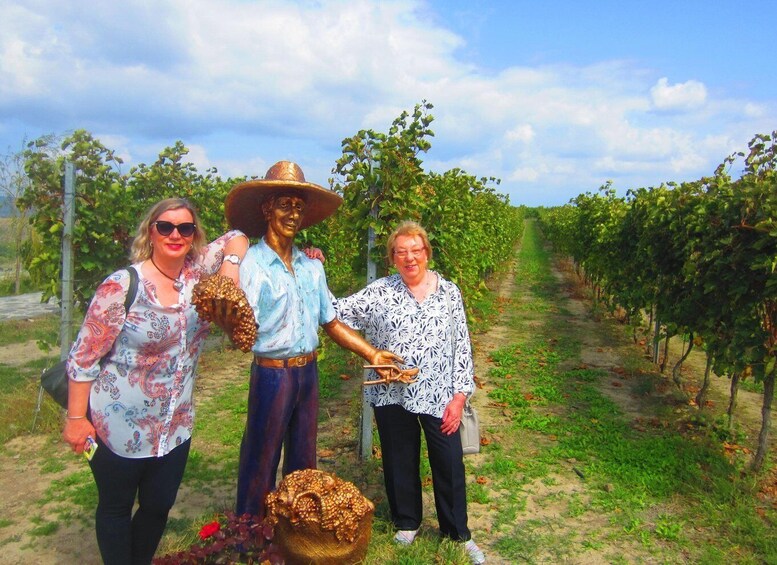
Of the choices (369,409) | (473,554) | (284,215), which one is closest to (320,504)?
(473,554)

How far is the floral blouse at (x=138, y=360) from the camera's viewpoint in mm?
2207

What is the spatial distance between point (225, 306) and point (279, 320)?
564mm

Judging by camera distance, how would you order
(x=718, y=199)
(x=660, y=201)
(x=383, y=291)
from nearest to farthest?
(x=383, y=291), (x=718, y=199), (x=660, y=201)

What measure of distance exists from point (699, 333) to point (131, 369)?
489cm

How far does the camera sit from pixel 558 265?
74.6 ft

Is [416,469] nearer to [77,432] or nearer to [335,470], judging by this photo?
[335,470]

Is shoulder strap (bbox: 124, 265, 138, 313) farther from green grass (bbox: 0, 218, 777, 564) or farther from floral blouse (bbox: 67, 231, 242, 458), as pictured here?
green grass (bbox: 0, 218, 777, 564)

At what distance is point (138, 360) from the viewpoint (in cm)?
231

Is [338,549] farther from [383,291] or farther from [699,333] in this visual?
[699,333]

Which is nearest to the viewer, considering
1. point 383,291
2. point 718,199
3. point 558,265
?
point 383,291

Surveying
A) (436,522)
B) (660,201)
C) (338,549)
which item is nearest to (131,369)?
(338,549)

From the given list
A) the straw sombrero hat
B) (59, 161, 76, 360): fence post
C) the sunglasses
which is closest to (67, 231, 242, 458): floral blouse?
the sunglasses

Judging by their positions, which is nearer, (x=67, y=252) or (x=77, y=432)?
(x=77, y=432)

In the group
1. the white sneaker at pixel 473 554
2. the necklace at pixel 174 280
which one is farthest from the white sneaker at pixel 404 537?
the necklace at pixel 174 280
